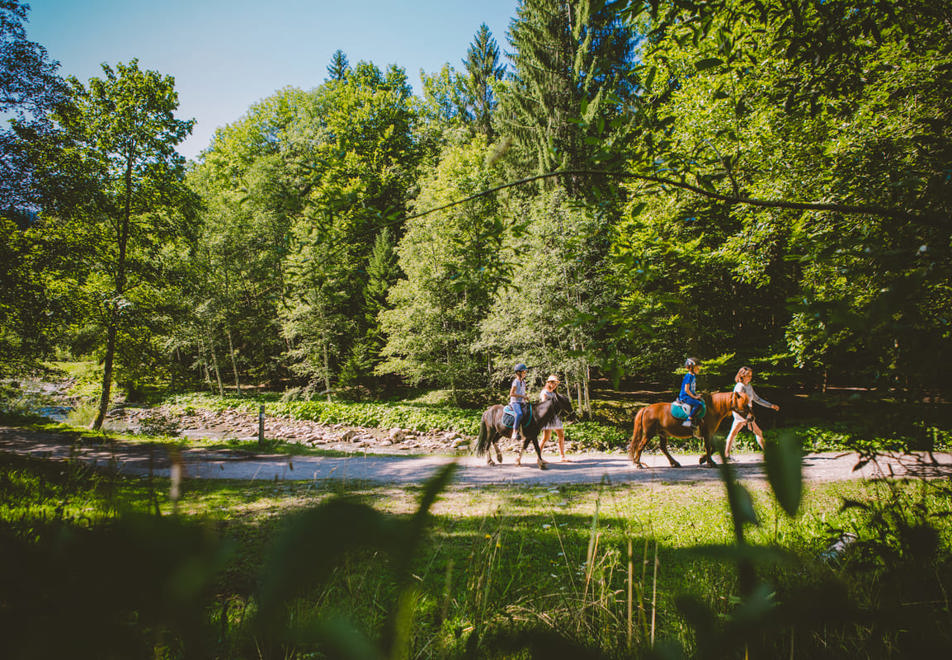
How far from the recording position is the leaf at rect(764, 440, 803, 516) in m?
0.62

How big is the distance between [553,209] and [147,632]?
17.0m

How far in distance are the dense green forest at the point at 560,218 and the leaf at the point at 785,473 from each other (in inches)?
27.0

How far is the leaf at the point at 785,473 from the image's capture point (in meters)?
0.62

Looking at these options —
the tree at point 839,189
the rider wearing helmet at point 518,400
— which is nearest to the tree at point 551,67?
the rider wearing helmet at point 518,400

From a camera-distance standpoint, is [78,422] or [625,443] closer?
[625,443]

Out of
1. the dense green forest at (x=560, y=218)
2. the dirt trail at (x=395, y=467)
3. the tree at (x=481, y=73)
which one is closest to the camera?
the dense green forest at (x=560, y=218)

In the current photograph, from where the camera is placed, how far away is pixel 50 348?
993 centimetres

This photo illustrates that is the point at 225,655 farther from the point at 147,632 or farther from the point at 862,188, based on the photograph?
the point at 862,188

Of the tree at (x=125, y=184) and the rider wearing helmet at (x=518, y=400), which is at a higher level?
the tree at (x=125, y=184)

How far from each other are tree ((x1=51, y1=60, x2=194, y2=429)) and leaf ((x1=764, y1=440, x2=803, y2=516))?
1462cm

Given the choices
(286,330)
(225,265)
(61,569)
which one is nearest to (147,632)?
(61,569)

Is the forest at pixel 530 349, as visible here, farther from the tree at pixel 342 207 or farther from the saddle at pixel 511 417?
the saddle at pixel 511 417

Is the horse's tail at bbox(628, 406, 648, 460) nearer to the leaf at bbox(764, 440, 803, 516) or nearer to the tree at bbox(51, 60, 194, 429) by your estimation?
the leaf at bbox(764, 440, 803, 516)

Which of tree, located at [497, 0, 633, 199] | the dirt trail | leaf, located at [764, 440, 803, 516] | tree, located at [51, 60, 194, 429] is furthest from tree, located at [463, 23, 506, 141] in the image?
leaf, located at [764, 440, 803, 516]
